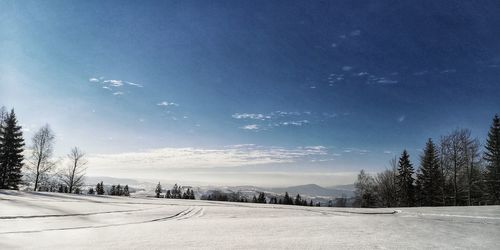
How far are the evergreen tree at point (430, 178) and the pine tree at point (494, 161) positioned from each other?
19.7ft

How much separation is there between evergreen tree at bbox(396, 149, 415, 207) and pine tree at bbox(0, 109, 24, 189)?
5583 centimetres

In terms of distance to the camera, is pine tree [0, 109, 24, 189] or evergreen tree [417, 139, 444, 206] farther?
evergreen tree [417, 139, 444, 206]

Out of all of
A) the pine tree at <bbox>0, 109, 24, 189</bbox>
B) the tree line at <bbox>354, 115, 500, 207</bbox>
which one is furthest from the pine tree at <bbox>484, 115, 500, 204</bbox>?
the pine tree at <bbox>0, 109, 24, 189</bbox>

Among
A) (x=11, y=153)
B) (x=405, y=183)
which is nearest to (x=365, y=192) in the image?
(x=405, y=183)

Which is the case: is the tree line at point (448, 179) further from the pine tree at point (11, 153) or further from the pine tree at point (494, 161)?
the pine tree at point (11, 153)

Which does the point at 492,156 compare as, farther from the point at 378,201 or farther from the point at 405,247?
the point at 405,247

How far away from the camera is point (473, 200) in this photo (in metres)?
46.0

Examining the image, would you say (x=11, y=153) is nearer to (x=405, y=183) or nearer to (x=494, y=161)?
(x=405, y=183)

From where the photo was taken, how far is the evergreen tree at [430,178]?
165ft

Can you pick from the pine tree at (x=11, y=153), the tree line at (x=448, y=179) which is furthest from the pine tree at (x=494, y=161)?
the pine tree at (x=11, y=153)

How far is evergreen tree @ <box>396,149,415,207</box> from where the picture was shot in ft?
176

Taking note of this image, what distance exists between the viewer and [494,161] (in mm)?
46938

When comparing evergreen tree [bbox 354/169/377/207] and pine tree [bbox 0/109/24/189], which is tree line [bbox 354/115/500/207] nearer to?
evergreen tree [bbox 354/169/377/207]

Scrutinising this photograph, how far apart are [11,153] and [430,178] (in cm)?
5996
